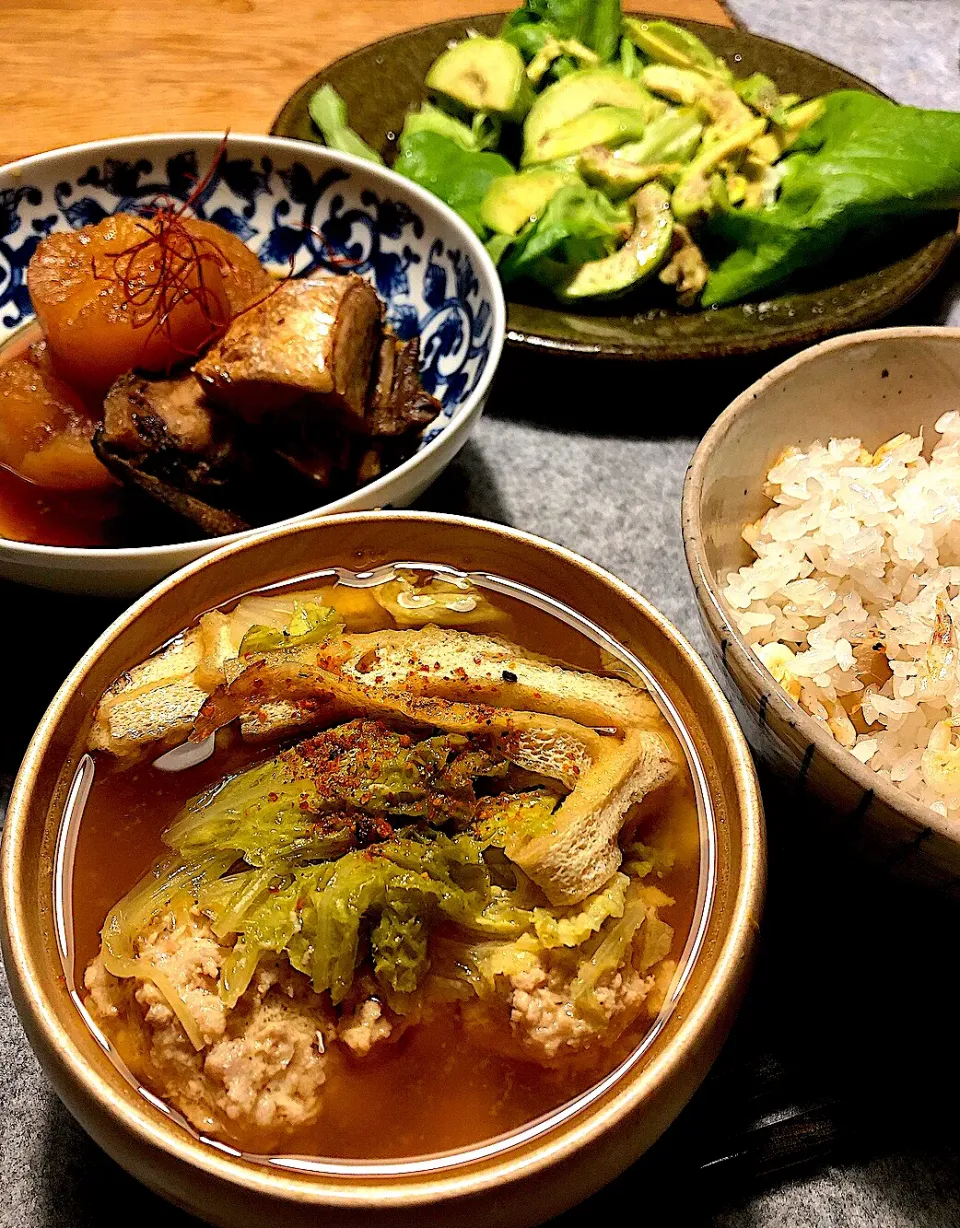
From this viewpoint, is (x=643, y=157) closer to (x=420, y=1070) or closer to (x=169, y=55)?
(x=169, y=55)

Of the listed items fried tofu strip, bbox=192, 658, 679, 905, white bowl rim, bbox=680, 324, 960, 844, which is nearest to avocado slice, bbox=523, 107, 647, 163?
white bowl rim, bbox=680, 324, 960, 844

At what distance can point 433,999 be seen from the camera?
2.52ft

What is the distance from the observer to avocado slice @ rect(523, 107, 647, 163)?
6.66ft

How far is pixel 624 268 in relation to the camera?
176cm

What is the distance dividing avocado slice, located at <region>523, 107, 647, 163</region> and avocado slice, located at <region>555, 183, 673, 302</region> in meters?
0.31

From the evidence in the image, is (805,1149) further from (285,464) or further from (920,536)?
(285,464)

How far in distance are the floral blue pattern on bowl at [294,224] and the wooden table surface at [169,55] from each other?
469 mm

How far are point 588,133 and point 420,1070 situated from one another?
1836 mm

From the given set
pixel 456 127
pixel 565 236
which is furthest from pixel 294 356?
pixel 456 127

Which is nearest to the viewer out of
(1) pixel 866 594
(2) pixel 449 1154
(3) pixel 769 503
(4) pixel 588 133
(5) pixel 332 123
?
(2) pixel 449 1154

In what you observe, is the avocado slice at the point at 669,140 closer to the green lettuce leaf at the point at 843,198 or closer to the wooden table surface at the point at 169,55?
the green lettuce leaf at the point at 843,198

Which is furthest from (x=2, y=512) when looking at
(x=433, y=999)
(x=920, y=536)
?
(x=920, y=536)

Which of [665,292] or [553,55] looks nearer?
[665,292]

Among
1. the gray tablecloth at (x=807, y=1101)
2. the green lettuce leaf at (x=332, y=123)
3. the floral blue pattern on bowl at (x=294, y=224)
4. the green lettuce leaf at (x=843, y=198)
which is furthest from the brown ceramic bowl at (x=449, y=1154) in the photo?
the green lettuce leaf at (x=332, y=123)
